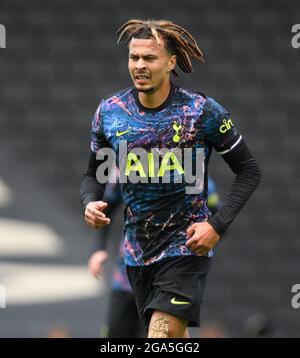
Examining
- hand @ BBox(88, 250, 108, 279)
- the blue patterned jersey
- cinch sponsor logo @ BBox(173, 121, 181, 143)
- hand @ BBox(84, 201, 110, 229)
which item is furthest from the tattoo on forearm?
hand @ BBox(88, 250, 108, 279)

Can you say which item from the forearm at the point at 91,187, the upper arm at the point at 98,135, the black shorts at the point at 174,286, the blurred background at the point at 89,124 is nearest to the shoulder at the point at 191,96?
the upper arm at the point at 98,135

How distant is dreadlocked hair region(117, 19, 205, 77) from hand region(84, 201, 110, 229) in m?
0.94

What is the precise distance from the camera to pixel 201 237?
6238 millimetres

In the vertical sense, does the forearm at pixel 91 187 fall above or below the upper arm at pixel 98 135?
below

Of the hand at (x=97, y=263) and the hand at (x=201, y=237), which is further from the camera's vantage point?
the hand at (x=97, y=263)

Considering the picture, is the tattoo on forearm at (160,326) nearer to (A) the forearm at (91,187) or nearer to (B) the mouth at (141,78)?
(A) the forearm at (91,187)

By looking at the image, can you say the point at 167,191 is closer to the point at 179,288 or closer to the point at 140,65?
the point at 179,288

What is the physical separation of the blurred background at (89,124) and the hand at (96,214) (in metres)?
4.66

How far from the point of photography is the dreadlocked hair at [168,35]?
6.40m

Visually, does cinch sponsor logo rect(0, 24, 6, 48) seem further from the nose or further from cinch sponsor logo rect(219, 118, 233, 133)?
cinch sponsor logo rect(219, 118, 233, 133)

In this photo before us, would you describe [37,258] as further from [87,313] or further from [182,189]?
[182,189]

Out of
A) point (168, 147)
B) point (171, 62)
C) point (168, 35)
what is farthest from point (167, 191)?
point (168, 35)

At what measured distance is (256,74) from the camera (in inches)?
434

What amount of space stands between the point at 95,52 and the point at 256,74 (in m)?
1.55
